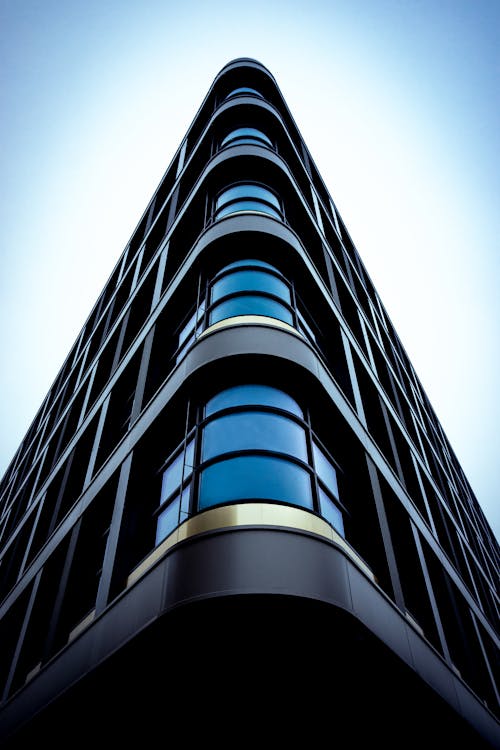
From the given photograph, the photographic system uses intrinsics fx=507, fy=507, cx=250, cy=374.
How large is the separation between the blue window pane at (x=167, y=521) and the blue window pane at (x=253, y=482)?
3.77ft

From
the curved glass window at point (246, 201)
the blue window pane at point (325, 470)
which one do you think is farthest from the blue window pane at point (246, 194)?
the blue window pane at point (325, 470)

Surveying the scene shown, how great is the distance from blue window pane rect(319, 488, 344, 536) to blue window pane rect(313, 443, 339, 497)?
31 cm

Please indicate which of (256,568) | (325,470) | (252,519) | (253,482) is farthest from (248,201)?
(256,568)

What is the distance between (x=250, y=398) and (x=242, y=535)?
3119 millimetres

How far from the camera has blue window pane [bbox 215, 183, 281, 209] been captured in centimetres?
1525

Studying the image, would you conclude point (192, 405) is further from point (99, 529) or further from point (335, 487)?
point (99, 529)

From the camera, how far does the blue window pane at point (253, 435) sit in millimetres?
8672

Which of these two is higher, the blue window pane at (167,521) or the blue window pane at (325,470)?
the blue window pane at (325,470)

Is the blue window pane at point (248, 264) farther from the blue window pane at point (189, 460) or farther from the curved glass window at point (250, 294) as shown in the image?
the blue window pane at point (189, 460)

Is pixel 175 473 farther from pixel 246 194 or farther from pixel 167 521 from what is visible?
pixel 246 194

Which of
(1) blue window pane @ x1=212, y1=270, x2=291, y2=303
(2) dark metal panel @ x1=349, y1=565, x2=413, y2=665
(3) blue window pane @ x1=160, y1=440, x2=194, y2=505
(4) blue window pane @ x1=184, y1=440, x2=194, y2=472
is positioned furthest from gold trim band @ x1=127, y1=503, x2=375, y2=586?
(1) blue window pane @ x1=212, y1=270, x2=291, y2=303

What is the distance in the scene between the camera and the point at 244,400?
31.2 feet

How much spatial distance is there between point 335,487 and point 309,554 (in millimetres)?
3755

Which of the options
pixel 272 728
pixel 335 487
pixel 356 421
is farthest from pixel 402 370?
pixel 272 728
